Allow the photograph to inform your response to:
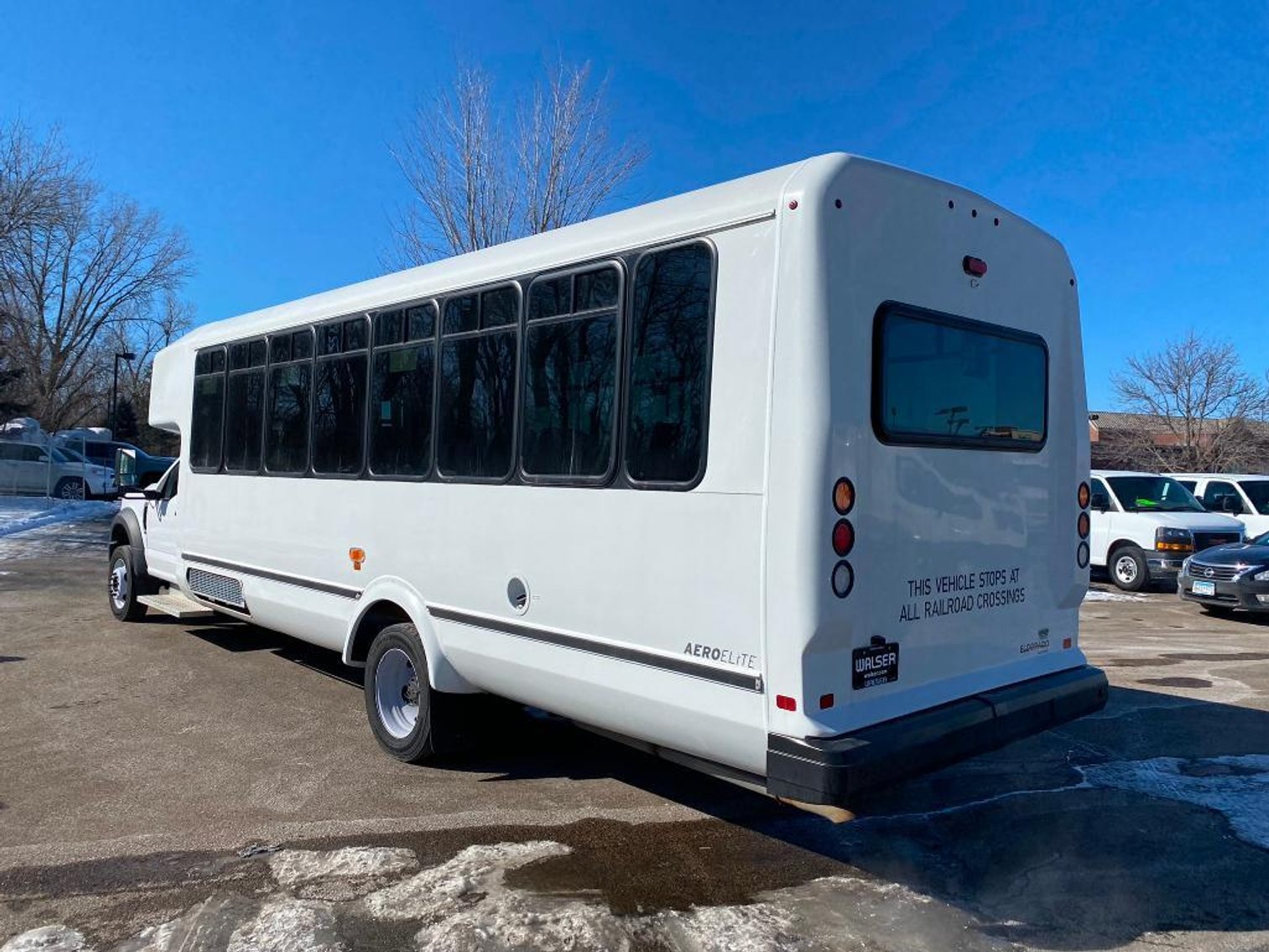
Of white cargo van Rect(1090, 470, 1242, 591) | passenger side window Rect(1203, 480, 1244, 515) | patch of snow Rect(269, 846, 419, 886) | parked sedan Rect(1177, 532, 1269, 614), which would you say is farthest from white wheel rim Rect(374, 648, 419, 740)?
passenger side window Rect(1203, 480, 1244, 515)

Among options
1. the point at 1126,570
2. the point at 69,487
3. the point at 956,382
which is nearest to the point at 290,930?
the point at 956,382

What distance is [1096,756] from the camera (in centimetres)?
586

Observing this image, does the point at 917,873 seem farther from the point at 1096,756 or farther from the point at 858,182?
the point at 858,182

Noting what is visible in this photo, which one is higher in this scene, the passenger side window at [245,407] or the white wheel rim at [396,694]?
the passenger side window at [245,407]

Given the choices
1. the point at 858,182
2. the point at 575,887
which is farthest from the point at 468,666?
the point at 858,182

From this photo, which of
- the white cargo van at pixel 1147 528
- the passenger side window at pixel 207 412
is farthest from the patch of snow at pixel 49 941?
the white cargo van at pixel 1147 528

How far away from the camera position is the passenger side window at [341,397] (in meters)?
5.95

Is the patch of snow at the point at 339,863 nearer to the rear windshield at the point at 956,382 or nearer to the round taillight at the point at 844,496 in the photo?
the round taillight at the point at 844,496

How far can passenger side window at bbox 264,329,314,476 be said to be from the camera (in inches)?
256

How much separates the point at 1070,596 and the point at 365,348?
432cm

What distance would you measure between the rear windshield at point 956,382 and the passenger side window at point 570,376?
1182mm

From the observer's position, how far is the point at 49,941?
11.4ft

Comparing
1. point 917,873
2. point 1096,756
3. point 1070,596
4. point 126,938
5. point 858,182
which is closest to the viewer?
point 126,938

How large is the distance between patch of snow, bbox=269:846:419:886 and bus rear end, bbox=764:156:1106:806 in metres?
1.78
